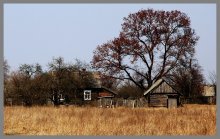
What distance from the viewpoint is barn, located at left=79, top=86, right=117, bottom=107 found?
1522 inches

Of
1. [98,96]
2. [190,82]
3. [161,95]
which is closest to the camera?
[161,95]

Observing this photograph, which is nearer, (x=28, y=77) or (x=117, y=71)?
(x=28, y=77)

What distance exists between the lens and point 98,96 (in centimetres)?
4534

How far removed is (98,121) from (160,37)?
89.8 ft

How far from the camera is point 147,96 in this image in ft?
132

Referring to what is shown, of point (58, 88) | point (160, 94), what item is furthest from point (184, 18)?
point (58, 88)

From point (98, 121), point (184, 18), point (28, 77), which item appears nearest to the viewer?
point (98, 121)

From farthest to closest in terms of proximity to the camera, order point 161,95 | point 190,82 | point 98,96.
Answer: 1. point 190,82
2. point 98,96
3. point 161,95

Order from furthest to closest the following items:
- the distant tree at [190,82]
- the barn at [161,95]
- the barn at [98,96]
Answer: the distant tree at [190,82] → the barn at [161,95] → the barn at [98,96]

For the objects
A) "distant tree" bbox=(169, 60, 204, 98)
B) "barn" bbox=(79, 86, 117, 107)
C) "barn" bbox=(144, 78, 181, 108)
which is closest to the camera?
"barn" bbox=(79, 86, 117, 107)

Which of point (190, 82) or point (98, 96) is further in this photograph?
point (190, 82)

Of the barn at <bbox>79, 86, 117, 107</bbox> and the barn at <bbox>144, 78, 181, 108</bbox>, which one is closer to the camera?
the barn at <bbox>79, 86, 117, 107</bbox>

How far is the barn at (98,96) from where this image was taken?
3866cm

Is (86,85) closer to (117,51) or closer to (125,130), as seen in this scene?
(117,51)
